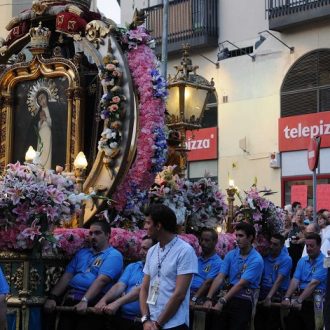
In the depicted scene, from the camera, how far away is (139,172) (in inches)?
414

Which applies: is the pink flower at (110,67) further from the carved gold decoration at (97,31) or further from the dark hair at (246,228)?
the dark hair at (246,228)

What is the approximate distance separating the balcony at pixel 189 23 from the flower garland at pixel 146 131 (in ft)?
46.8

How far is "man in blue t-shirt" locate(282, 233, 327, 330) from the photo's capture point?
35.0 feet

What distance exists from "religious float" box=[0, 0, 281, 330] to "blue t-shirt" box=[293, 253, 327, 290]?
1.06 meters

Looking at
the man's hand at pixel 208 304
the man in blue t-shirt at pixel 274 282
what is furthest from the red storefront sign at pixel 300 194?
the man's hand at pixel 208 304

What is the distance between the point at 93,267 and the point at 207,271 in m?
1.88

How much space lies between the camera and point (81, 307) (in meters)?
8.70

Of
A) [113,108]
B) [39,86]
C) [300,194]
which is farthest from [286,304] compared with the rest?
[300,194]

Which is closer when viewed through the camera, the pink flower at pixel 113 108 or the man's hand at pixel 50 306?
the man's hand at pixel 50 306

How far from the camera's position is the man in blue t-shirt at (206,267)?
1034 centimetres

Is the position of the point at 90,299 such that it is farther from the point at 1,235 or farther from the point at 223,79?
the point at 223,79

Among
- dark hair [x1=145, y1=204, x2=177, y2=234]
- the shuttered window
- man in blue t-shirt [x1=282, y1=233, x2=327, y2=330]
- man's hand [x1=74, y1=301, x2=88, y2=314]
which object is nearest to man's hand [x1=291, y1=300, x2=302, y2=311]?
man in blue t-shirt [x1=282, y1=233, x2=327, y2=330]

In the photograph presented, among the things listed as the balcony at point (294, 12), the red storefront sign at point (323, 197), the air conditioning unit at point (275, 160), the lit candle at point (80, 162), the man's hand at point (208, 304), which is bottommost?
the man's hand at point (208, 304)

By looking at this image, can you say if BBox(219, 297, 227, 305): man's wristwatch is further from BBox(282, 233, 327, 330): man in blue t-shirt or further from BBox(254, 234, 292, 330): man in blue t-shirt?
BBox(254, 234, 292, 330): man in blue t-shirt
